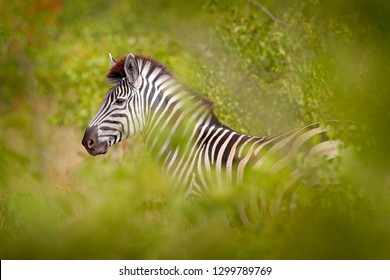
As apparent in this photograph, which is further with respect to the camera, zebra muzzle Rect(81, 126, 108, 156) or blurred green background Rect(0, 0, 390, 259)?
zebra muzzle Rect(81, 126, 108, 156)

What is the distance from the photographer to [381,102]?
67.7 inches

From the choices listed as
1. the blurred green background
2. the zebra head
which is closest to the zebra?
the zebra head

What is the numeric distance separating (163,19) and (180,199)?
1115 centimetres

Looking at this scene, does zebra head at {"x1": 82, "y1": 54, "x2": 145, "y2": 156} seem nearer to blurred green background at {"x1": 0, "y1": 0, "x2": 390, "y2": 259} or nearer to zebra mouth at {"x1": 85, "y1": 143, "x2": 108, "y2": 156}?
zebra mouth at {"x1": 85, "y1": 143, "x2": 108, "y2": 156}

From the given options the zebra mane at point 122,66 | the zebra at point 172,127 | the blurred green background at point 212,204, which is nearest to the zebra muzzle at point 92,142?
the zebra at point 172,127

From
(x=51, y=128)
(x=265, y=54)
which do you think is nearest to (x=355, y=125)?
(x=265, y=54)

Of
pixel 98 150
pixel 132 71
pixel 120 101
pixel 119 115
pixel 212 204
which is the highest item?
pixel 132 71

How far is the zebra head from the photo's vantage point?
566cm

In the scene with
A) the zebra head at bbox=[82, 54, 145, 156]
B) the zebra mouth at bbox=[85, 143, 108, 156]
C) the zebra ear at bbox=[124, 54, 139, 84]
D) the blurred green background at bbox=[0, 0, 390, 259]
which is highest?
the zebra ear at bbox=[124, 54, 139, 84]

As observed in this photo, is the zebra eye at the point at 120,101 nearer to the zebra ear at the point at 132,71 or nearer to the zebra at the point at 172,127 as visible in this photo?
the zebra at the point at 172,127

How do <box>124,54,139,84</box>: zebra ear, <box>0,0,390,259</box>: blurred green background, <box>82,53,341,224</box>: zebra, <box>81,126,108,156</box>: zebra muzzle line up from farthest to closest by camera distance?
<box>124,54,139,84</box>: zebra ear → <box>81,126,108,156</box>: zebra muzzle → <box>82,53,341,224</box>: zebra → <box>0,0,390,259</box>: blurred green background

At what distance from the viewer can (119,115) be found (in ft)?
18.8

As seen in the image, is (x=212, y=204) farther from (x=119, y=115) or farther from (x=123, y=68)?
(x=123, y=68)

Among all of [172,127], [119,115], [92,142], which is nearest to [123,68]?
[119,115]
